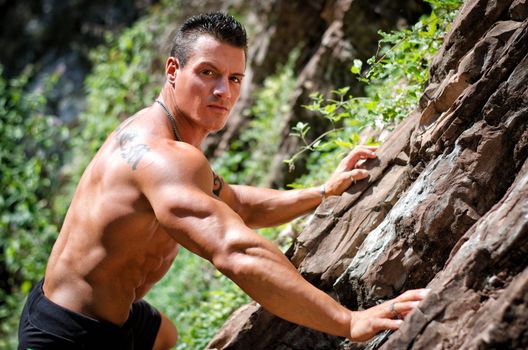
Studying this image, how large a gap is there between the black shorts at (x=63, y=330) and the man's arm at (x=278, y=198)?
0.86 m

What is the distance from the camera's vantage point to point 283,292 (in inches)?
91.1

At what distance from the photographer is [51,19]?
11578 millimetres

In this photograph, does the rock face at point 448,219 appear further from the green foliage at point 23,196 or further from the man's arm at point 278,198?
the green foliage at point 23,196

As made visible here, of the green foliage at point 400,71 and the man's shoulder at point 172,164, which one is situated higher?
the green foliage at point 400,71

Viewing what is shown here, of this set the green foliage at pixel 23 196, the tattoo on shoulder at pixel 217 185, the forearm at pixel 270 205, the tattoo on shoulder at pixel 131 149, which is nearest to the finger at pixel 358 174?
the forearm at pixel 270 205

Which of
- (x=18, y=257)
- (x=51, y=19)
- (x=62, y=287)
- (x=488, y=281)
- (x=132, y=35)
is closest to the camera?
(x=488, y=281)

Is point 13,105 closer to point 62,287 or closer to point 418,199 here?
point 62,287

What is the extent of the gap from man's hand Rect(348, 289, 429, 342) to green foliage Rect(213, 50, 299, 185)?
11.8 feet

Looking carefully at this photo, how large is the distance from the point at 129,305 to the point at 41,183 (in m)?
5.21

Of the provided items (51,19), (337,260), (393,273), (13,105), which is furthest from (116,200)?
(51,19)

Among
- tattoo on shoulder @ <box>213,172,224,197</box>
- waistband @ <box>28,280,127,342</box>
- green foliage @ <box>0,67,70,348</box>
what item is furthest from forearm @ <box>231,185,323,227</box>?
green foliage @ <box>0,67,70,348</box>

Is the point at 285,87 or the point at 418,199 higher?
the point at 285,87

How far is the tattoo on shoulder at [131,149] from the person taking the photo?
2.67 metres

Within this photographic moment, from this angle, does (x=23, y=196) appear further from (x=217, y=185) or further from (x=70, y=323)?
(x=70, y=323)
